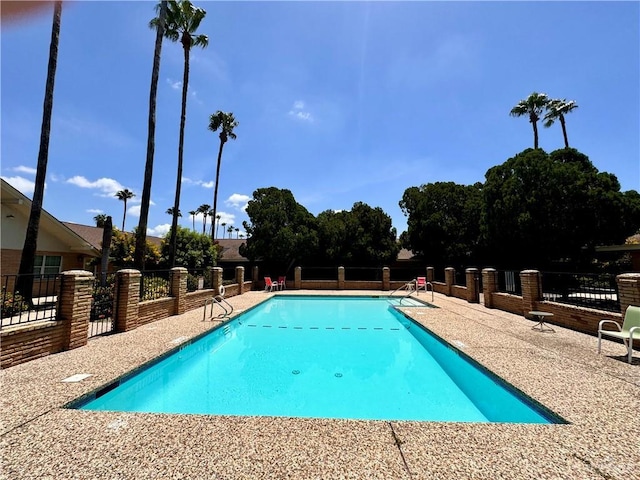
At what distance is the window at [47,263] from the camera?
15.1 meters

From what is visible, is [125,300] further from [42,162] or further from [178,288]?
[42,162]

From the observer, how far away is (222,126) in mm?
27234

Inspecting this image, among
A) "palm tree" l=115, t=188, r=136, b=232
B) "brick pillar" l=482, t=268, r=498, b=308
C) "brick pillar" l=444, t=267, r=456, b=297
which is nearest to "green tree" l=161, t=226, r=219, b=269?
"brick pillar" l=444, t=267, r=456, b=297

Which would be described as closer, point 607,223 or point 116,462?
point 116,462

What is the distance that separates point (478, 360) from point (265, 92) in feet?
42.7

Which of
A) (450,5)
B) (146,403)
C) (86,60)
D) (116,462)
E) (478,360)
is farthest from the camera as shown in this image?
(86,60)

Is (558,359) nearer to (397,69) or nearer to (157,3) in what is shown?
(397,69)

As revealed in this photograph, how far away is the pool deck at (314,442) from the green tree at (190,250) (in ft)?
50.6

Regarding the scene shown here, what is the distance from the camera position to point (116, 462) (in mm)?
2523

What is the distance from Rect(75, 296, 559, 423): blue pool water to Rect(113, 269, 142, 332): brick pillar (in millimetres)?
2051

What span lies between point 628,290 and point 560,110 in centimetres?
2950

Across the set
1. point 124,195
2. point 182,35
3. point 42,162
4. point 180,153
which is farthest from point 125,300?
point 124,195

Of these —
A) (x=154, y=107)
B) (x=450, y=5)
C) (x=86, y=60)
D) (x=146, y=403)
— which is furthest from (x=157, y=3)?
(x=146, y=403)

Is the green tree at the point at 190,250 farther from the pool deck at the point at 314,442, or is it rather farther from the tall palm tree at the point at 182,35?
the pool deck at the point at 314,442
